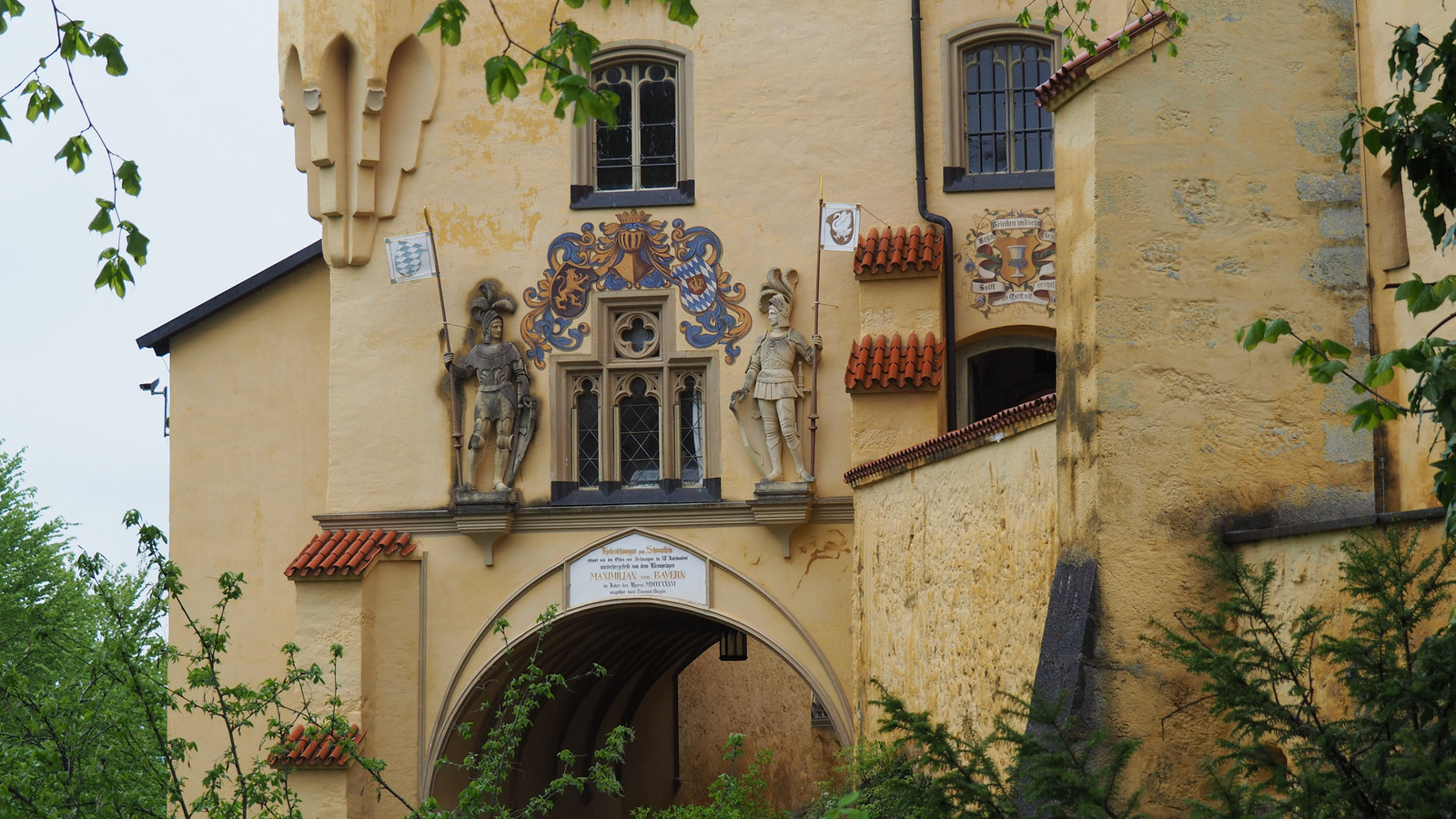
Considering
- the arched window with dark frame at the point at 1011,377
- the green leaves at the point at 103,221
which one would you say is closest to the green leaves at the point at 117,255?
the green leaves at the point at 103,221

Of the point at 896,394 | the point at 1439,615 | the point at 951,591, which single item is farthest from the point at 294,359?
the point at 1439,615

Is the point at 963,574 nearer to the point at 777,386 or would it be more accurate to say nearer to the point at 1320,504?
the point at 1320,504

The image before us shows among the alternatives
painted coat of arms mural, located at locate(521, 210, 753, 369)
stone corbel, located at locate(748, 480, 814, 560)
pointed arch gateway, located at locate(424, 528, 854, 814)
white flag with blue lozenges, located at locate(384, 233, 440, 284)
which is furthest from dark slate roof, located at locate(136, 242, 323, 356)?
stone corbel, located at locate(748, 480, 814, 560)

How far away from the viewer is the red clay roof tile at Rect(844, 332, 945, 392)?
49.6 ft

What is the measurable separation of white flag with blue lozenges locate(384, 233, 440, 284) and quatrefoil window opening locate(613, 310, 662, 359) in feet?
6.19

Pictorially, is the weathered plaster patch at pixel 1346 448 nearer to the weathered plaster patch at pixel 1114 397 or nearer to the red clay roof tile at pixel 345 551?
the weathered plaster patch at pixel 1114 397

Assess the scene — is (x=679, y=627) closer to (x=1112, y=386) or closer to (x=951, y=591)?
(x=951, y=591)

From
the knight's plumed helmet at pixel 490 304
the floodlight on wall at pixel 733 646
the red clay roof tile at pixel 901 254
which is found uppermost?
the red clay roof tile at pixel 901 254

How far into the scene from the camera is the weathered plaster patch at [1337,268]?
809 cm

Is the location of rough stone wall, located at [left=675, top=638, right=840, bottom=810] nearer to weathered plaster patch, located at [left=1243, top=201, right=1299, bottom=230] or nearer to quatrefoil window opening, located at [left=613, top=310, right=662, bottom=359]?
quatrefoil window opening, located at [left=613, top=310, right=662, bottom=359]

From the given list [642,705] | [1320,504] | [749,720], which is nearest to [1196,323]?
[1320,504]

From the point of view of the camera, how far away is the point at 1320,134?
8203 mm

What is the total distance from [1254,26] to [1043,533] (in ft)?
8.94

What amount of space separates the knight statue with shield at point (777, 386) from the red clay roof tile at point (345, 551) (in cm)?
355
